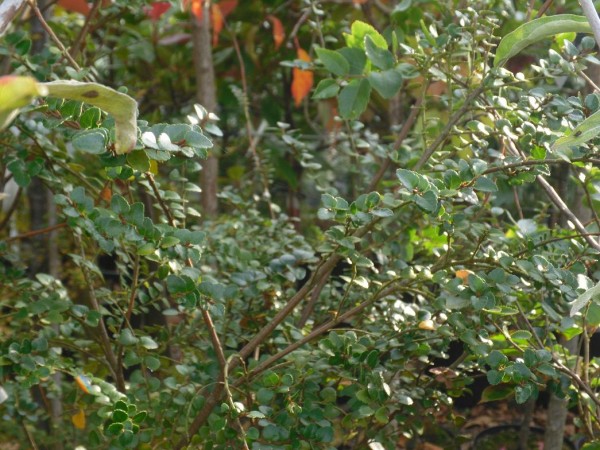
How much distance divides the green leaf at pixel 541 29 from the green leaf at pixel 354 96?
1.01 ft

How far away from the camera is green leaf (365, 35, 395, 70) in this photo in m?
1.38

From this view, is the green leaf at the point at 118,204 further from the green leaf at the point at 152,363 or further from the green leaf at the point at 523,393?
the green leaf at the point at 523,393

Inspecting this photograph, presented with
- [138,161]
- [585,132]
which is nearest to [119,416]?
[138,161]

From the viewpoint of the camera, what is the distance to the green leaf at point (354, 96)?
56.2 inches

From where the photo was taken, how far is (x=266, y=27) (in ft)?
10.1

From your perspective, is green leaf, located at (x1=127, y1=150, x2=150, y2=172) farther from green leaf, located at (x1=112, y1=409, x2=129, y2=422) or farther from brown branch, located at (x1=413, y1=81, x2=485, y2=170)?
brown branch, located at (x1=413, y1=81, x2=485, y2=170)

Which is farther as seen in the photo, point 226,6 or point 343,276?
point 226,6

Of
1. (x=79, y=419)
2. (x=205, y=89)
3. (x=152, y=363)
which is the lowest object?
(x=79, y=419)

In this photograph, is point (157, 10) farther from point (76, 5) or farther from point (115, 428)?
point (115, 428)

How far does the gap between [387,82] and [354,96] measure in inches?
2.7

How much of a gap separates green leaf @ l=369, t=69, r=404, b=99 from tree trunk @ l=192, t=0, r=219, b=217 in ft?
3.19

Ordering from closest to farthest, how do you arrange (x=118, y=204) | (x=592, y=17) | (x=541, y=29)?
(x=592, y=17), (x=541, y=29), (x=118, y=204)

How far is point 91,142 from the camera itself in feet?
3.12

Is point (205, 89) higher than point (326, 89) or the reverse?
the reverse
